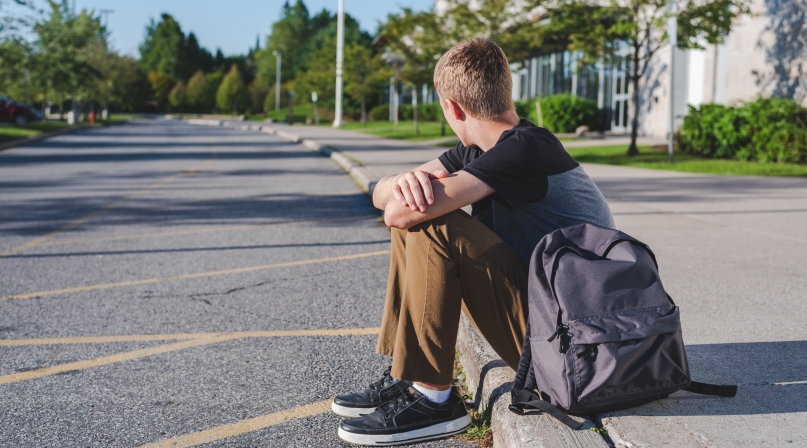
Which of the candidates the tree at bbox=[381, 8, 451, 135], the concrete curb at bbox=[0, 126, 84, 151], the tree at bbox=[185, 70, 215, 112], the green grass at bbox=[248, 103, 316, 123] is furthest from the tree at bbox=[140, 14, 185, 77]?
the tree at bbox=[381, 8, 451, 135]

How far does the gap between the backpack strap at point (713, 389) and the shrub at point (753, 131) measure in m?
13.3

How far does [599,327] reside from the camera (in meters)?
2.49

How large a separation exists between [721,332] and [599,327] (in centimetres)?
173

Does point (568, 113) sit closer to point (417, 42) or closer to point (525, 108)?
point (525, 108)

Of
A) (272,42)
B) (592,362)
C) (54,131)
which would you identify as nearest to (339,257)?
(592,362)

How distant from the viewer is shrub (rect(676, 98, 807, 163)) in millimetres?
14758

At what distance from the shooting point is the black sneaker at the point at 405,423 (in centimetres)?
294

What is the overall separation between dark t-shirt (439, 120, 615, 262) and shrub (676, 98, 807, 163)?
1322 cm

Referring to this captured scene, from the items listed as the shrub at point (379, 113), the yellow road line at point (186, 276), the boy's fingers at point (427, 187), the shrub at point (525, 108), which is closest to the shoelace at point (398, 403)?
the boy's fingers at point (427, 187)

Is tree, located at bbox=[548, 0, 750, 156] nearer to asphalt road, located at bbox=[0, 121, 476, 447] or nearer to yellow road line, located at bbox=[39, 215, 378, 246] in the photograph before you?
asphalt road, located at bbox=[0, 121, 476, 447]

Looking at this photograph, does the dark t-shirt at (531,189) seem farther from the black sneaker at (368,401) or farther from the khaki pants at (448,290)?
the black sneaker at (368,401)

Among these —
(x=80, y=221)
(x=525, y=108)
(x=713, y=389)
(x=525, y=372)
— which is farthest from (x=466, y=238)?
(x=525, y=108)

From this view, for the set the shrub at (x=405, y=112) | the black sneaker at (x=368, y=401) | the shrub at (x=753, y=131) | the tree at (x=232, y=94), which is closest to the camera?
the black sneaker at (x=368, y=401)

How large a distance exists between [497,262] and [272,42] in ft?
361
